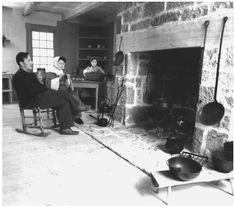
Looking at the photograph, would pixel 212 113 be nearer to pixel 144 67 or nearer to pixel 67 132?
pixel 144 67

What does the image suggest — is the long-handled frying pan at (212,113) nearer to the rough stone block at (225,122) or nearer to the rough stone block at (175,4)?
the rough stone block at (225,122)

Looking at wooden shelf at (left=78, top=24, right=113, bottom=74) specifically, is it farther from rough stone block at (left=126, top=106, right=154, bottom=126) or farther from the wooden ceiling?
rough stone block at (left=126, top=106, right=154, bottom=126)

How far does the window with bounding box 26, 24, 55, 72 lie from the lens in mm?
6012

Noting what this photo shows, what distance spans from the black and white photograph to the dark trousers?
0.01m

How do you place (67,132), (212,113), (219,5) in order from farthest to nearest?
(67,132)
(212,113)
(219,5)

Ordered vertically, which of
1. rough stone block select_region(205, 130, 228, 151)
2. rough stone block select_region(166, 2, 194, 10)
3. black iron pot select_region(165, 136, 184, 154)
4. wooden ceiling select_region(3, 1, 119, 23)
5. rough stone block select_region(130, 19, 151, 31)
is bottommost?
black iron pot select_region(165, 136, 184, 154)

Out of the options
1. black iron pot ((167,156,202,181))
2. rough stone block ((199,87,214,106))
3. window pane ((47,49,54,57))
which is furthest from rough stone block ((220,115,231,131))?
window pane ((47,49,54,57))

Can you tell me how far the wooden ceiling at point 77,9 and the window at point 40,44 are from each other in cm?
43

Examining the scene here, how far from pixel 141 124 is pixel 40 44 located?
152 inches

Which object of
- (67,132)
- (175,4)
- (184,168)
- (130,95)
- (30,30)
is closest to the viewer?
(184,168)

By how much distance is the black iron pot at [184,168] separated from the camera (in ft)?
5.66

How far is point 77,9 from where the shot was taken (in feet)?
17.7

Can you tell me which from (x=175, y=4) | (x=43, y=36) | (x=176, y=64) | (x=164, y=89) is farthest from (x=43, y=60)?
(x=175, y=4)

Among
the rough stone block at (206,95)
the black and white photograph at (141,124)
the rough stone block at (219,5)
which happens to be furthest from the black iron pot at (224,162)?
the rough stone block at (219,5)
